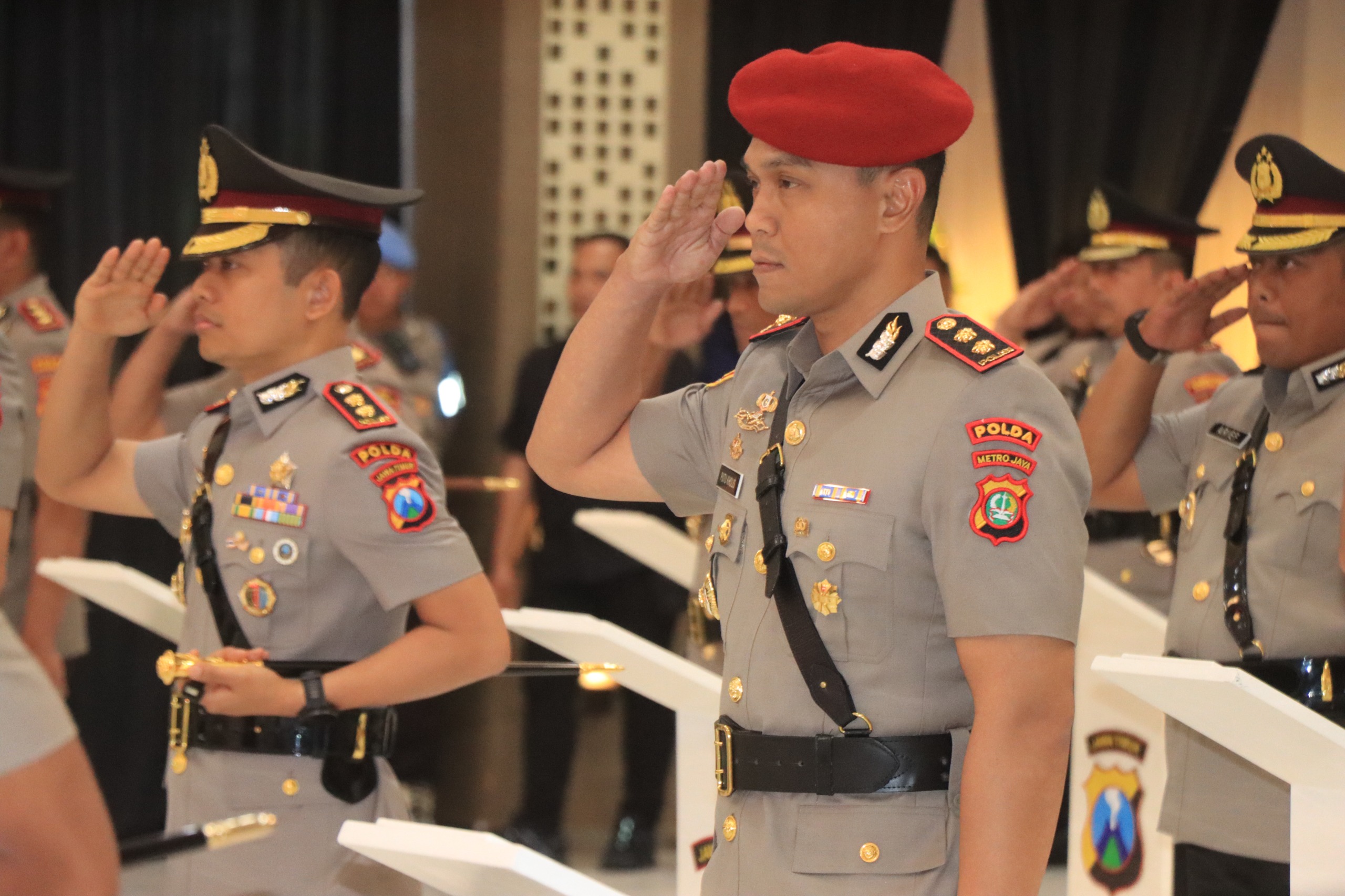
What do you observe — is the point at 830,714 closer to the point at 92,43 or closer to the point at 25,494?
the point at 25,494

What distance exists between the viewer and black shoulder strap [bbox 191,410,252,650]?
2.17 metres

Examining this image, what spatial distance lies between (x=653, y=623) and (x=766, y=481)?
107 inches

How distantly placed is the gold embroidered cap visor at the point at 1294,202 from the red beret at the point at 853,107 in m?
0.91

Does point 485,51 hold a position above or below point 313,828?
above

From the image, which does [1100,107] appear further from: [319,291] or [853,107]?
[853,107]

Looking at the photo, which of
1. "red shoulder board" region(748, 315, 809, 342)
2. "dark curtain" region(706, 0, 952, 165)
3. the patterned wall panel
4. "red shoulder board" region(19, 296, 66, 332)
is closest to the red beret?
"red shoulder board" region(748, 315, 809, 342)

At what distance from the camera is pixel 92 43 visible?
4625mm

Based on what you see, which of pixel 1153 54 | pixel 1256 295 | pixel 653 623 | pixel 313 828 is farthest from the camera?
pixel 1153 54

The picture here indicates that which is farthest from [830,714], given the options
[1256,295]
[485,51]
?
[485,51]

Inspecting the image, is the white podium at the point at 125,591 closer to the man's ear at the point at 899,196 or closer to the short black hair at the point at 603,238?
the man's ear at the point at 899,196

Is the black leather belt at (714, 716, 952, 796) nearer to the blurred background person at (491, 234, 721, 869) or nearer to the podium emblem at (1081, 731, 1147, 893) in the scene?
the podium emblem at (1081, 731, 1147, 893)

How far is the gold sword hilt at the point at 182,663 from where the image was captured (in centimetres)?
201

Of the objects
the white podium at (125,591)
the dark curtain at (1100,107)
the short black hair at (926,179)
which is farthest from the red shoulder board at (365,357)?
the dark curtain at (1100,107)

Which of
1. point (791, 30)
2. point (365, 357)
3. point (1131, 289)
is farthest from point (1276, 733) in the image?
point (791, 30)
